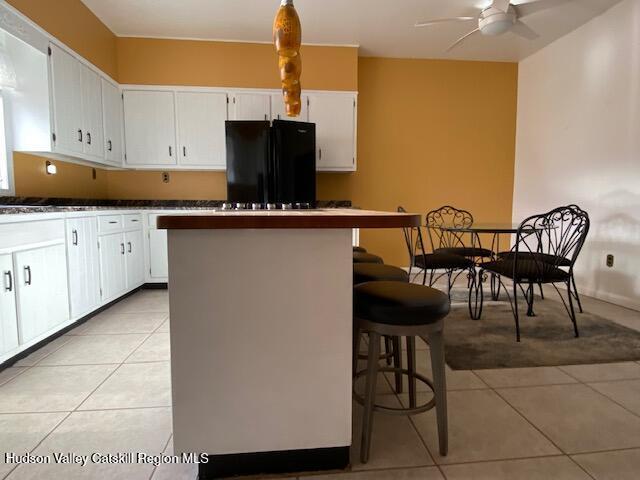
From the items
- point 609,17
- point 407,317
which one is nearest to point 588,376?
point 407,317

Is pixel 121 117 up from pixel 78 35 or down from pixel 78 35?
down

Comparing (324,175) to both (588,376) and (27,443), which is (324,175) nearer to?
(588,376)

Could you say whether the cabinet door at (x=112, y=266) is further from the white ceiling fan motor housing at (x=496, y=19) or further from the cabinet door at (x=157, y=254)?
the white ceiling fan motor housing at (x=496, y=19)

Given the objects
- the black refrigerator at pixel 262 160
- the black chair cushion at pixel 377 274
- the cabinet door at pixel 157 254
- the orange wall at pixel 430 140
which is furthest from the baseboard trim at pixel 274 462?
the orange wall at pixel 430 140

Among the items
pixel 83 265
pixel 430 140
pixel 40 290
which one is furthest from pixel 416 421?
pixel 430 140

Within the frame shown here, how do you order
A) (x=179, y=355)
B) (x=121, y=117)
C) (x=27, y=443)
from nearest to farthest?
(x=179, y=355), (x=27, y=443), (x=121, y=117)

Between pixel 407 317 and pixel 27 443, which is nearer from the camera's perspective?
pixel 407 317

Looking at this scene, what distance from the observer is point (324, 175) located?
14.7 ft

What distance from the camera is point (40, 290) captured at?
2.21 m

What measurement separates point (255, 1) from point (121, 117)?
1868 mm

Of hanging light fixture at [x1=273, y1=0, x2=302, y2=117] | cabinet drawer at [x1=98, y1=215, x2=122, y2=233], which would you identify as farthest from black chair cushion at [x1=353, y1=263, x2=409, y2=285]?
cabinet drawer at [x1=98, y1=215, x2=122, y2=233]

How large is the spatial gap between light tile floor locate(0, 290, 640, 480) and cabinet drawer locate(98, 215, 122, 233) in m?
1.12

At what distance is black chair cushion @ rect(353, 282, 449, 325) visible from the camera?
45.8 inches

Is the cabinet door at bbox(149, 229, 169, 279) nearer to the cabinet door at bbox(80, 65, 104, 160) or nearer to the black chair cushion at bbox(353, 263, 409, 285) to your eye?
the cabinet door at bbox(80, 65, 104, 160)
